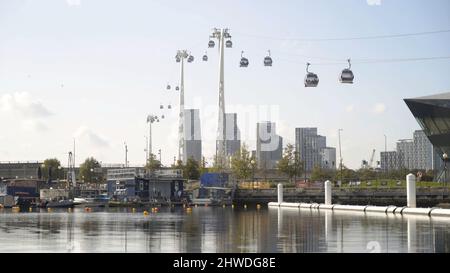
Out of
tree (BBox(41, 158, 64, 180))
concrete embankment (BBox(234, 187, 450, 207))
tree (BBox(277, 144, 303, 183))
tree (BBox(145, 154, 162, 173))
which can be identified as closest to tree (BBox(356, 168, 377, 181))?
tree (BBox(277, 144, 303, 183))

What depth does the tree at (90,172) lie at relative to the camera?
17312 centimetres

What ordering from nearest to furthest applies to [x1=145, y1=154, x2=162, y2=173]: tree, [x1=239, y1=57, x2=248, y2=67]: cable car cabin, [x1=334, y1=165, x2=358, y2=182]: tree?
[x1=239, y1=57, x2=248, y2=67]: cable car cabin → [x1=334, y1=165, x2=358, y2=182]: tree → [x1=145, y1=154, x2=162, y2=173]: tree

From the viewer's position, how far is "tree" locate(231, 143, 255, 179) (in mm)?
137750

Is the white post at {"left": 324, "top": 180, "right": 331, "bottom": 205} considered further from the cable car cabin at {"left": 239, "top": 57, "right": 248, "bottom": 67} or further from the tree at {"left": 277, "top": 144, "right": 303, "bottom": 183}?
the tree at {"left": 277, "top": 144, "right": 303, "bottom": 183}

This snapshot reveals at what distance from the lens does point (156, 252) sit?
27.1 metres

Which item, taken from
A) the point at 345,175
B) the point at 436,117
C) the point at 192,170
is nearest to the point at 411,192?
the point at 436,117

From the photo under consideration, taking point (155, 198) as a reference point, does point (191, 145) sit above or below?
above

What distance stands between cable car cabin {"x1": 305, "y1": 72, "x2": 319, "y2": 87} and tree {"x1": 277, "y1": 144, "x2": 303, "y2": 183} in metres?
85.4

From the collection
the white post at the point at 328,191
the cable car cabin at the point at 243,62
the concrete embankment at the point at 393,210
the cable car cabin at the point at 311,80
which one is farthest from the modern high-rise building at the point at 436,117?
the cable car cabin at the point at 311,80

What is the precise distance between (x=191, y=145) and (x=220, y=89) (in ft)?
273
